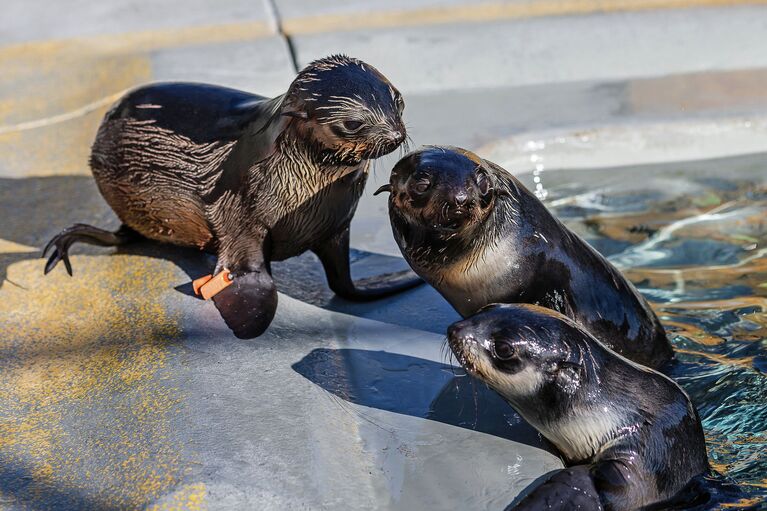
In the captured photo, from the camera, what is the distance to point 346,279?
438 cm

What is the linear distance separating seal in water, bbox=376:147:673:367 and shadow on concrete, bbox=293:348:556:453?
290 millimetres

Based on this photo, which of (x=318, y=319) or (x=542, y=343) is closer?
(x=542, y=343)

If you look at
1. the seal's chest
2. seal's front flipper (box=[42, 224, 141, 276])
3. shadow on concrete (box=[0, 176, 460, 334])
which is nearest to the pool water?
shadow on concrete (box=[0, 176, 460, 334])

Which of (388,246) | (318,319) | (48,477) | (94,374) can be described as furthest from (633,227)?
(48,477)

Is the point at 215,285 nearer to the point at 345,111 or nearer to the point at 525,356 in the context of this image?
the point at 345,111

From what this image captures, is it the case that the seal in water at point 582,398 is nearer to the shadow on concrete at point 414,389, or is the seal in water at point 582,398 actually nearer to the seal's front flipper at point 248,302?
the shadow on concrete at point 414,389

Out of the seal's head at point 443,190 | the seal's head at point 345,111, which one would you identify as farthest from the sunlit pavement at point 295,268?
the seal's head at point 345,111

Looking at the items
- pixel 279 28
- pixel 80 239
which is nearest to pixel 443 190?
pixel 80 239

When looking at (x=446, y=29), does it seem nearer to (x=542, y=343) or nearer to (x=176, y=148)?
(x=176, y=148)

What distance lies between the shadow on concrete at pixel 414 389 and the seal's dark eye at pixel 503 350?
31 cm

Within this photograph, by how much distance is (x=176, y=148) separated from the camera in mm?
4273

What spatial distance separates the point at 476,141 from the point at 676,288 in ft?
5.09

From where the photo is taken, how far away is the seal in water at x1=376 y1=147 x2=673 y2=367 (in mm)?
3662

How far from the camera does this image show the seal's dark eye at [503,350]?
3307mm
